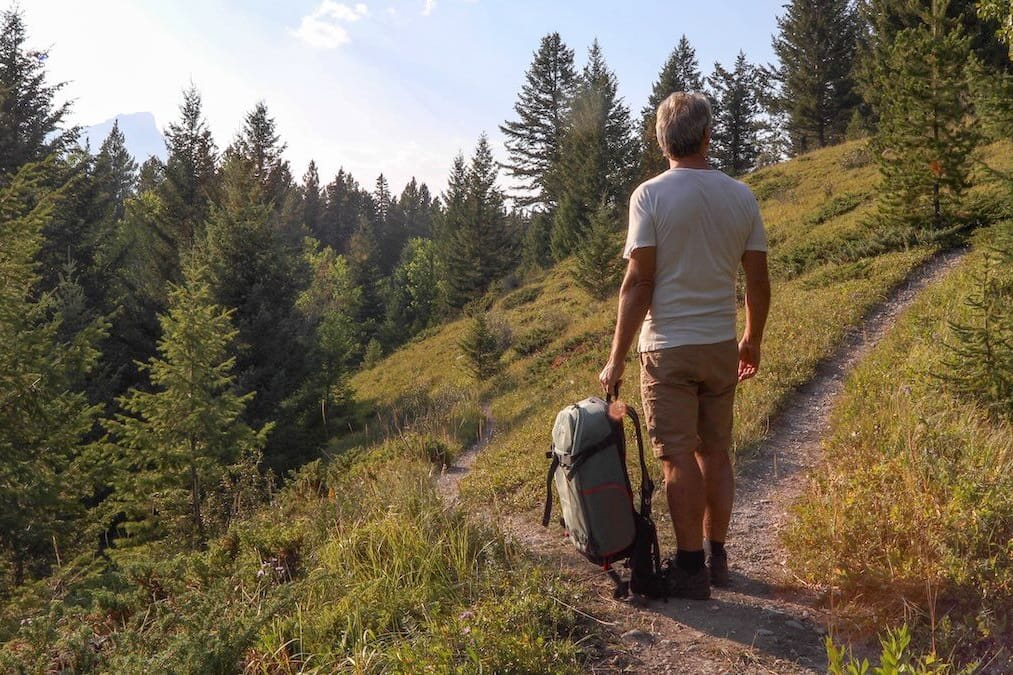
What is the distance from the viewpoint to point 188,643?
9.36 ft

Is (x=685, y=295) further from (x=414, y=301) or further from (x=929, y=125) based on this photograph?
(x=414, y=301)

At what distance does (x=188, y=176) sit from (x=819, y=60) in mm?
33215

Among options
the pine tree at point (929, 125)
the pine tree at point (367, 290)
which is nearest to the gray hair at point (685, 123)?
the pine tree at point (929, 125)

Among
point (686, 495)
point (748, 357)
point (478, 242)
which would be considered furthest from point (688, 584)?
point (478, 242)

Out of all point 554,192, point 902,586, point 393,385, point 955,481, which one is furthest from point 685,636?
point 554,192

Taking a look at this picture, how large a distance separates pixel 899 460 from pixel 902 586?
1346 millimetres

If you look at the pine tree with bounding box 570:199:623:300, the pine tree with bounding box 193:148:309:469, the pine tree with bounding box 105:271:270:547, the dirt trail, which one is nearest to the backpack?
the dirt trail

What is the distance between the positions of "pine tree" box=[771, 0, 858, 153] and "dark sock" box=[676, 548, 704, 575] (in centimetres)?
3846

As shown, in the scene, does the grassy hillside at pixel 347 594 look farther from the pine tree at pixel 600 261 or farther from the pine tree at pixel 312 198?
the pine tree at pixel 312 198

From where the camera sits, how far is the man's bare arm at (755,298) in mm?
3236

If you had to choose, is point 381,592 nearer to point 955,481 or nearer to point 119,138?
point 955,481

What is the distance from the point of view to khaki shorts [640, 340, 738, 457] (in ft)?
10.1

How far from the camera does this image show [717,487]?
338 cm

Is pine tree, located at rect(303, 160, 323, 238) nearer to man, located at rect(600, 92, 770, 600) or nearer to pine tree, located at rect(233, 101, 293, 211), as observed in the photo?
pine tree, located at rect(233, 101, 293, 211)
